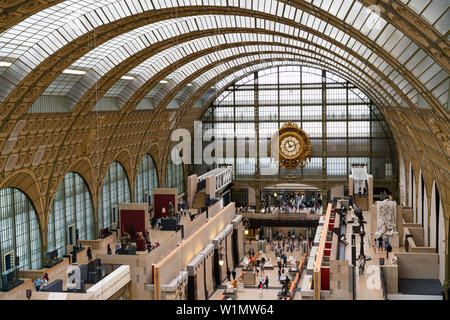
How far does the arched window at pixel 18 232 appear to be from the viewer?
36.4 metres

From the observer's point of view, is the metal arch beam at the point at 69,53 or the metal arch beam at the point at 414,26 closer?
the metal arch beam at the point at 414,26

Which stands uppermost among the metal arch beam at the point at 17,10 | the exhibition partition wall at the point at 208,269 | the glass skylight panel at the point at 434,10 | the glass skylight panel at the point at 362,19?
the metal arch beam at the point at 17,10

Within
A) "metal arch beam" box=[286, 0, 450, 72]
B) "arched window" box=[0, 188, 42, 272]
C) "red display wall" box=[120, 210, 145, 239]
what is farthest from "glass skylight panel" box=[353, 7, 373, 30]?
"red display wall" box=[120, 210, 145, 239]

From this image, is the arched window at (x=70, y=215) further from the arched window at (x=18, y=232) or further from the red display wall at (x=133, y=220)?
the red display wall at (x=133, y=220)

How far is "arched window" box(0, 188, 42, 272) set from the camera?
119ft

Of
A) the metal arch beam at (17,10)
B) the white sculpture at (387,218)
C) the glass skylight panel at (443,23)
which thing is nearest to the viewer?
the glass skylight panel at (443,23)

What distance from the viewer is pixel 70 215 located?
4547cm

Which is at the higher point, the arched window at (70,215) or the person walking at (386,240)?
the arched window at (70,215)

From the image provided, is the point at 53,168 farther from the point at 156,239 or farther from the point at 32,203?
the point at 156,239

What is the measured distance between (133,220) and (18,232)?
911cm

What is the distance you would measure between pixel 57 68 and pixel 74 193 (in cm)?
1440

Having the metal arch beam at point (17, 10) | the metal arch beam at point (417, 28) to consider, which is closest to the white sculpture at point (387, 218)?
the metal arch beam at point (417, 28)

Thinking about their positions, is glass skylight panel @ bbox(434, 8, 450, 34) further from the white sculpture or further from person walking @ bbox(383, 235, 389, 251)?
the white sculpture

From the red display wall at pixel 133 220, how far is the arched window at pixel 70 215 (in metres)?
4.17
